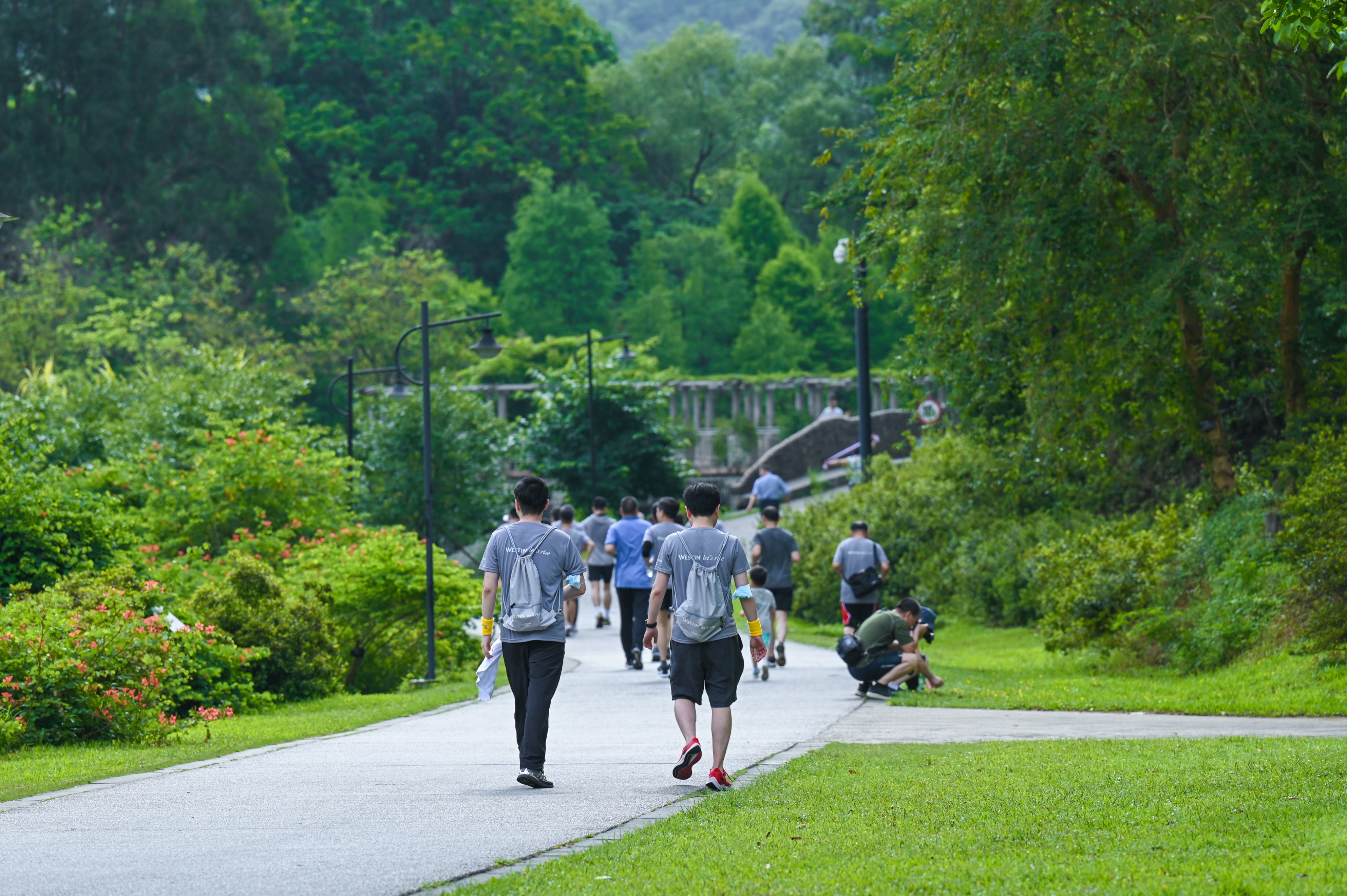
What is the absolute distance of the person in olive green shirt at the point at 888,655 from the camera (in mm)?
14570

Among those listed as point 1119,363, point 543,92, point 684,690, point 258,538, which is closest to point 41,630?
point 684,690

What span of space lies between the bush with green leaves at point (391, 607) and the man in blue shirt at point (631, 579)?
77.8 inches

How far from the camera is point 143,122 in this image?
59.1 metres

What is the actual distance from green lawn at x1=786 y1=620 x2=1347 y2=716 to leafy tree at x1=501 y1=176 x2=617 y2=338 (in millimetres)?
46590

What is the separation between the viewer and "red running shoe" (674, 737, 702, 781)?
8.67 metres

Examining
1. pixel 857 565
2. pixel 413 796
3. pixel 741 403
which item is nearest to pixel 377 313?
pixel 741 403

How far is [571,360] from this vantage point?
43906 mm

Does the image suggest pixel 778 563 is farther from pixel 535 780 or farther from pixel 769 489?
pixel 769 489

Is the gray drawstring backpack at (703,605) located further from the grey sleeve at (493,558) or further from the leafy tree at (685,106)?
the leafy tree at (685,106)

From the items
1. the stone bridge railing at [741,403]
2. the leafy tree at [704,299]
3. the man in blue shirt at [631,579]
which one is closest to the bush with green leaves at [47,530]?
the man in blue shirt at [631,579]

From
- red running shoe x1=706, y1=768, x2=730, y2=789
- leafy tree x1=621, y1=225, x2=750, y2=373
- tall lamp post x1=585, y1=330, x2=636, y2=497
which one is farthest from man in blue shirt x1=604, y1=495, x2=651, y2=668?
leafy tree x1=621, y1=225, x2=750, y2=373

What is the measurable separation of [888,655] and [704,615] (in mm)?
6071

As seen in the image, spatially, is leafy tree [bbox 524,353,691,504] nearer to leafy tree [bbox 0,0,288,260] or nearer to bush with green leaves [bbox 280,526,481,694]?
bush with green leaves [bbox 280,526,481,694]

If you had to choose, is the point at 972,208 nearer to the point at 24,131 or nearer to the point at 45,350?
the point at 45,350
